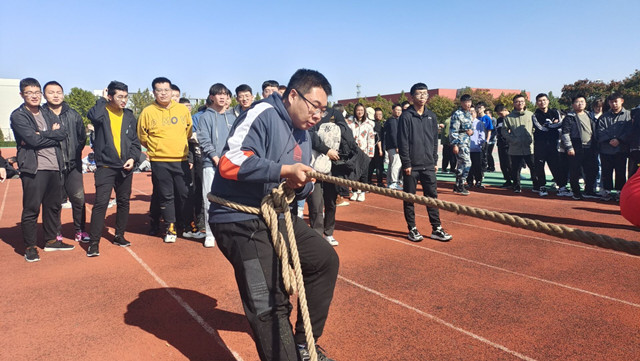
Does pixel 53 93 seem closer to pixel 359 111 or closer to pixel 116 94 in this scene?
pixel 116 94

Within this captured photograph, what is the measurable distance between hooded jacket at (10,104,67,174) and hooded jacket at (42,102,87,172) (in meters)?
0.26

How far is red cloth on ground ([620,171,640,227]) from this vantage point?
1587 millimetres

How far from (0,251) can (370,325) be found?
17.7ft

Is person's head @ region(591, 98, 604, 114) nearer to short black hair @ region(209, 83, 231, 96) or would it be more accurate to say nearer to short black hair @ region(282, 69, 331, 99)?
short black hair @ region(209, 83, 231, 96)

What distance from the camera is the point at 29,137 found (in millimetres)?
4879

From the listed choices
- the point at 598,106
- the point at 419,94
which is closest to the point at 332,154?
the point at 419,94

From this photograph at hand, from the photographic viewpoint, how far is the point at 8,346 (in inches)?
125

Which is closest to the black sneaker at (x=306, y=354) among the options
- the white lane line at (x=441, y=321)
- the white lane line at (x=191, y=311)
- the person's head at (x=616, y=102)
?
the white lane line at (x=191, y=311)

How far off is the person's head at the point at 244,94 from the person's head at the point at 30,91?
2465mm

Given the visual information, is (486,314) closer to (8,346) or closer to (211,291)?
(211,291)

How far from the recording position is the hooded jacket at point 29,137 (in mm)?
4870

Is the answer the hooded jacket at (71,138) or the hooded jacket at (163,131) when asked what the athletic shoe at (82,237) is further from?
the hooded jacket at (163,131)

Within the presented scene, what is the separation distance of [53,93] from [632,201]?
604 centimetres

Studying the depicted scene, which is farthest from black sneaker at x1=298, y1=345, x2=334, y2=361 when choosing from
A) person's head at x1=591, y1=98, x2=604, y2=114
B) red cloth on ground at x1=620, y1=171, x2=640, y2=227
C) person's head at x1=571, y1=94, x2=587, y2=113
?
person's head at x1=591, y1=98, x2=604, y2=114
